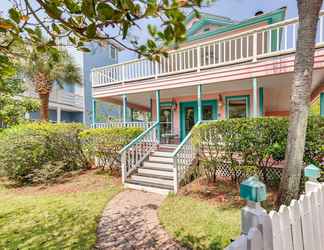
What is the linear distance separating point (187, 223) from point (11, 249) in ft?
Answer: 10.2

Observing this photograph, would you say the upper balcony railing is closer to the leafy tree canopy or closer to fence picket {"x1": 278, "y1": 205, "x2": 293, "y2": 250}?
the leafy tree canopy

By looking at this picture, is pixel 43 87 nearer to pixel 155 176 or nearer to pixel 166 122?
pixel 166 122

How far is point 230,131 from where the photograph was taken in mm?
6387

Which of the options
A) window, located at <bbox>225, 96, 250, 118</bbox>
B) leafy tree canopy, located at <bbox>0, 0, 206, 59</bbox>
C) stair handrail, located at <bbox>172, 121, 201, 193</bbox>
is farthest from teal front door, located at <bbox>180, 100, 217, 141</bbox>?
leafy tree canopy, located at <bbox>0, 0, 206, 59</bbox>

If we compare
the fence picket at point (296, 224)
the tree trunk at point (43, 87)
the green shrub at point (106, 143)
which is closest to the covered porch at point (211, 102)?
the green shrub at point (106, 143)

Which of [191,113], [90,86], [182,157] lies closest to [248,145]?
[182,157]

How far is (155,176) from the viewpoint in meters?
7.73

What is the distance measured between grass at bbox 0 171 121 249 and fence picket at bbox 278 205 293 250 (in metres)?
3.13

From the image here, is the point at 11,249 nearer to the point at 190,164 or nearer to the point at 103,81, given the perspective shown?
the point at 190,164

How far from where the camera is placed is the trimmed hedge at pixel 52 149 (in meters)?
8.07

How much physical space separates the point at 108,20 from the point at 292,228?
2109mm

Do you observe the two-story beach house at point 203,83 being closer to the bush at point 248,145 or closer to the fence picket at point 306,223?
the bush at point 248,145

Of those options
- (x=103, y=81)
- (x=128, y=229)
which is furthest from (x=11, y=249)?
(x=103, y=81)

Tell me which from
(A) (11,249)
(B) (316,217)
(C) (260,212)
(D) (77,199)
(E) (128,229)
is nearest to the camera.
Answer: (C) (260,212)
